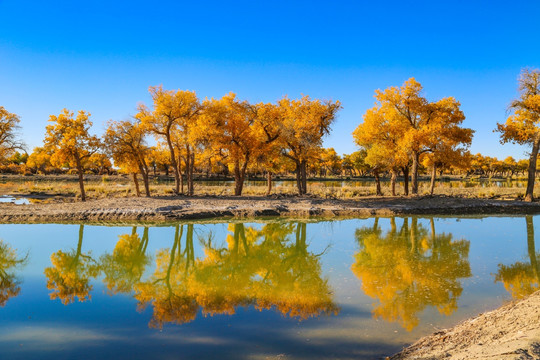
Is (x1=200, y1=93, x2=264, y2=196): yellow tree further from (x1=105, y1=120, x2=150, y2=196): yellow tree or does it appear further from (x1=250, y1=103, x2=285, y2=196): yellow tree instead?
(x1=105, y1=120, x2=150, y2=196): yellow tree

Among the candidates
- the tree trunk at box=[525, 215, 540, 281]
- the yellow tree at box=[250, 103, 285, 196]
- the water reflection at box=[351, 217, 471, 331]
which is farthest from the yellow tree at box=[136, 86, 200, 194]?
the tree trunk at box=[525, 215, 540, 281]

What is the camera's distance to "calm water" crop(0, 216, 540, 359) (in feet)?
24.5

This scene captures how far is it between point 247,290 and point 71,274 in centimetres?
649

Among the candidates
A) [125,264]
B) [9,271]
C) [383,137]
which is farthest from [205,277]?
[383,137]

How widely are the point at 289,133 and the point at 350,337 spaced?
2654 centimetres

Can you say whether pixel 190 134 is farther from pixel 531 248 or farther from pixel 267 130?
pixel 531 248

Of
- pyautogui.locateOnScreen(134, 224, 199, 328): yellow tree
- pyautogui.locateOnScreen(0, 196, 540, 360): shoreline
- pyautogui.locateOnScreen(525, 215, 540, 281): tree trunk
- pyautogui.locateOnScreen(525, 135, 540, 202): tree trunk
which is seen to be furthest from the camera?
pyautogui.locateOnScreen(525, 135, 540, 202): tree trunk

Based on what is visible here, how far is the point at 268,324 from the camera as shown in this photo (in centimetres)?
838

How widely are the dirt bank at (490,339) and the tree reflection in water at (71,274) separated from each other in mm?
8829

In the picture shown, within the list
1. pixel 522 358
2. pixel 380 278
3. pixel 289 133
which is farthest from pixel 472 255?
pixel 289 133

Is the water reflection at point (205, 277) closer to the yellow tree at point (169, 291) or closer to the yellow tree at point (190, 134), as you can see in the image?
the yellow tree at point (169, 291)

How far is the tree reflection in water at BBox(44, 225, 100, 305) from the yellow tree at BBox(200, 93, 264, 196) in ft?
60.0

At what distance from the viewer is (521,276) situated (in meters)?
12.0

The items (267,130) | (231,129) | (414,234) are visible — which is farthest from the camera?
(267,130)
